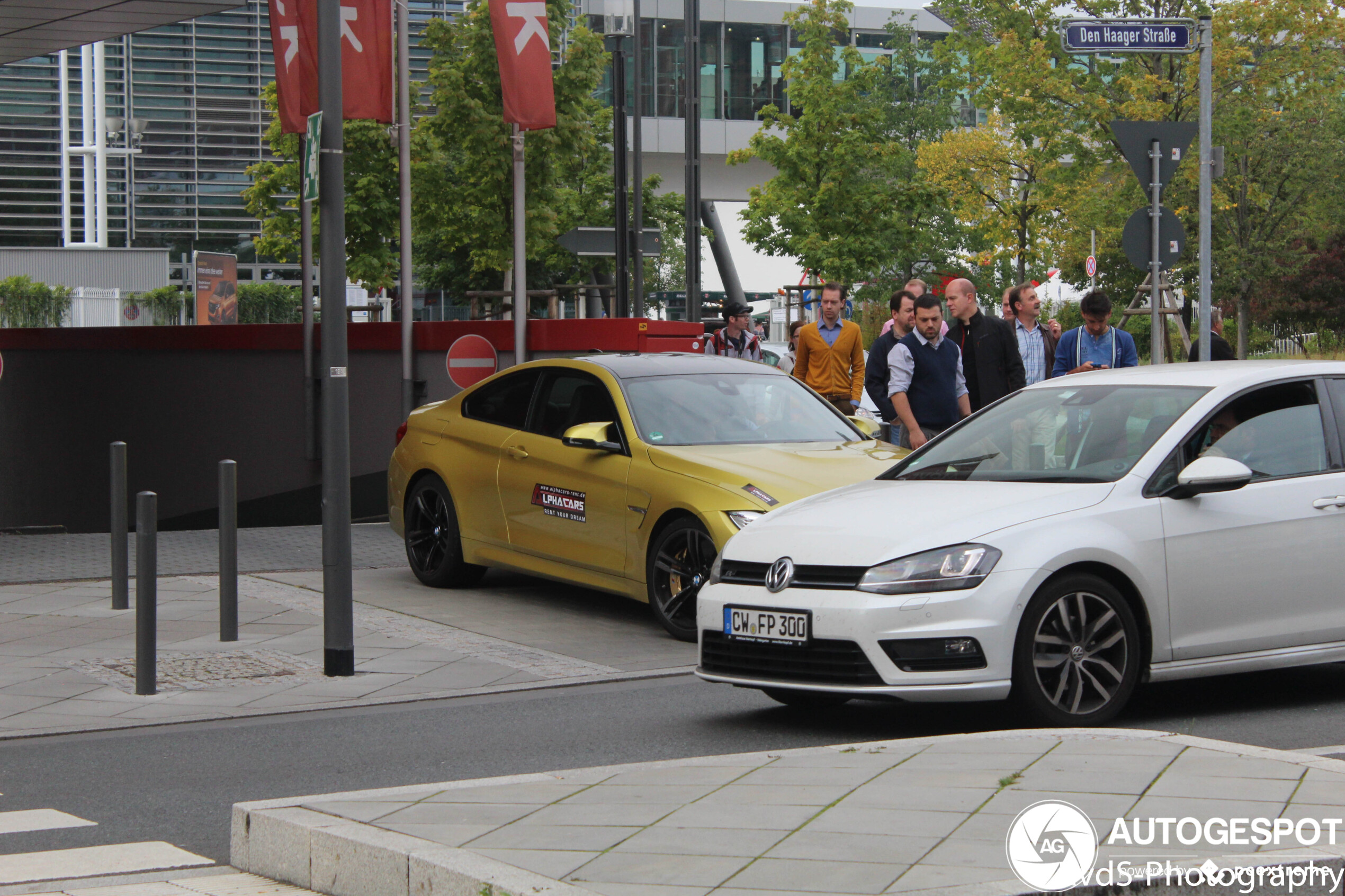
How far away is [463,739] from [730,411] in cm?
364

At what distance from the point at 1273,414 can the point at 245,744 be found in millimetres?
4541

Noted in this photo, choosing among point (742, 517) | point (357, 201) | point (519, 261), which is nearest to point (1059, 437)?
point (742, 517)

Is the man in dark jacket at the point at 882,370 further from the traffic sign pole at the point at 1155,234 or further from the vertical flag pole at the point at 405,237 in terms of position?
the vertical flag pole at the point at 405,237

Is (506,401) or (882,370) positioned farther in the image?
(882,370)

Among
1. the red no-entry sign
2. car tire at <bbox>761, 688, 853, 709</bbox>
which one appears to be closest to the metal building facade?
the red no-entry sign

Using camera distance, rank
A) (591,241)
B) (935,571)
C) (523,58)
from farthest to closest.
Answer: (591,241)
(523,58)
(935,571)

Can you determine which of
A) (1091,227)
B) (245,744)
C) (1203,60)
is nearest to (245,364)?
(1203,60)

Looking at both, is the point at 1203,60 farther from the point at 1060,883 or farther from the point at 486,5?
the point at 486,5

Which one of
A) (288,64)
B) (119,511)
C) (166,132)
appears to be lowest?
(119,511)

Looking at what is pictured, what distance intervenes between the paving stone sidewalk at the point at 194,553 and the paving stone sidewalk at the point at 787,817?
7.21m

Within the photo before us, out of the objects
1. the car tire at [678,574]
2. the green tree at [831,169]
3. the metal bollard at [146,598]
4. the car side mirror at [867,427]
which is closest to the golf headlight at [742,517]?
the car tire at [678,574]

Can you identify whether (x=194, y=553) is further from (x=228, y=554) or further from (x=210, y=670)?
(x=210, y=670)

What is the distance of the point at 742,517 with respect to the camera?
8.66 meters

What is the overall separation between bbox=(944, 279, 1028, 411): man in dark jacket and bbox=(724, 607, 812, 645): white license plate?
6064 millimetres
